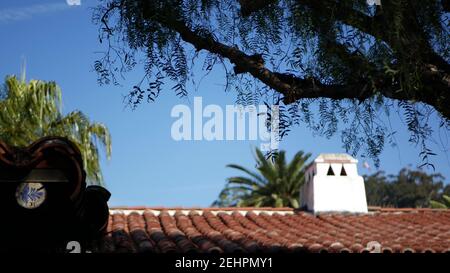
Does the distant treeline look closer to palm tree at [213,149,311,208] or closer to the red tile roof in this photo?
palm tree at [213,149,311,208]

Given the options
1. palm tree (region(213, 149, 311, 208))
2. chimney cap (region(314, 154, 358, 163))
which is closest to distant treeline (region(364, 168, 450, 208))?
palm tree (region(213, 149, 311, 208))

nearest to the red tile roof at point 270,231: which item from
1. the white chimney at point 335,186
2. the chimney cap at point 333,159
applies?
the white chimney at point 335,186

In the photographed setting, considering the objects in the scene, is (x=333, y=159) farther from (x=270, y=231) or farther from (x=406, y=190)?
(x=406, y=190)

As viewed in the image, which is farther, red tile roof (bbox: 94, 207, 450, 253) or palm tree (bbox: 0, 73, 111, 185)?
palm tree (bbox: 0, 73, 111, 185)

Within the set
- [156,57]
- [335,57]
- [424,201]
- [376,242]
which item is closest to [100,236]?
[376,242]

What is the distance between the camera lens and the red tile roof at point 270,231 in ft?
27.1

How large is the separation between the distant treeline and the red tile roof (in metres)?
32.3

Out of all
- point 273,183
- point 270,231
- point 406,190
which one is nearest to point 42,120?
point 270,231

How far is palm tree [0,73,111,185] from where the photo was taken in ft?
41.7

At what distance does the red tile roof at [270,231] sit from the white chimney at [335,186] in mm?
315

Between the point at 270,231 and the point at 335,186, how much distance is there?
9.75 ft

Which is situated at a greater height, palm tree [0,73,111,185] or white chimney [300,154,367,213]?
palm tree [0,73,111,185]

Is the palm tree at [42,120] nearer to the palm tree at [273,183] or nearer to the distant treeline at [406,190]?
the palm tree at [273,183]

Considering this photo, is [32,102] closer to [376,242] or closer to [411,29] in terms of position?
[376,242]
